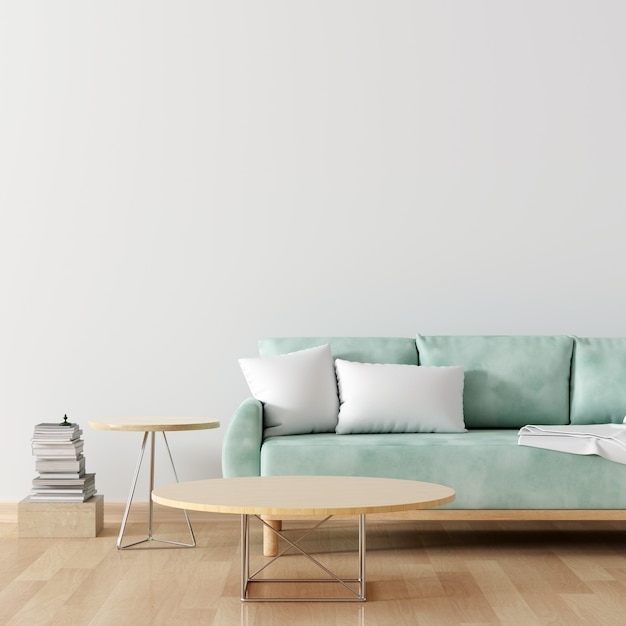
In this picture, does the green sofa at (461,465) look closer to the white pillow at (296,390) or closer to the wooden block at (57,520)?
the white pillow at (296,390)

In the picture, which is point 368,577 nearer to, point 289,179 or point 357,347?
point 357,347

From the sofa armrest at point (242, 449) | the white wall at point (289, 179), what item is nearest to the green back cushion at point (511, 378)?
the white wall at point (289, 179)

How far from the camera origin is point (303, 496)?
3.03 m

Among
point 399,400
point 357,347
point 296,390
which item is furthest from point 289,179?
point 399,400

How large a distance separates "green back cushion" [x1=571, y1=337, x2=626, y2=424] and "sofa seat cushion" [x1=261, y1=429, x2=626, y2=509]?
0.63 meters

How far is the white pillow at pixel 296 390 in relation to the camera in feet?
14.0

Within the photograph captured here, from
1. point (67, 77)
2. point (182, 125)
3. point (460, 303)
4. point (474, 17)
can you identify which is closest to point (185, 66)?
point (182, 125)

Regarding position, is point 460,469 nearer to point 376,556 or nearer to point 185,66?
point 376,556

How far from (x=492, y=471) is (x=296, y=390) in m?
0.93

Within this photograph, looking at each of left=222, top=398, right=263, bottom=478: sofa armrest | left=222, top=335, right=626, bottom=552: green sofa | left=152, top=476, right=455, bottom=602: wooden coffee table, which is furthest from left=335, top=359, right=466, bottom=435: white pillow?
left=152, top=476, right=455, bottom=602: wooden coffee table

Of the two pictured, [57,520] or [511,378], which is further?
[511,378]

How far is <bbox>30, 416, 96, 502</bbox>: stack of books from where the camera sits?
14.5 ft

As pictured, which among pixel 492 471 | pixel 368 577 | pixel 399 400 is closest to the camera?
pixel 368 577

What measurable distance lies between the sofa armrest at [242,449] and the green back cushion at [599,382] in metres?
1.54
